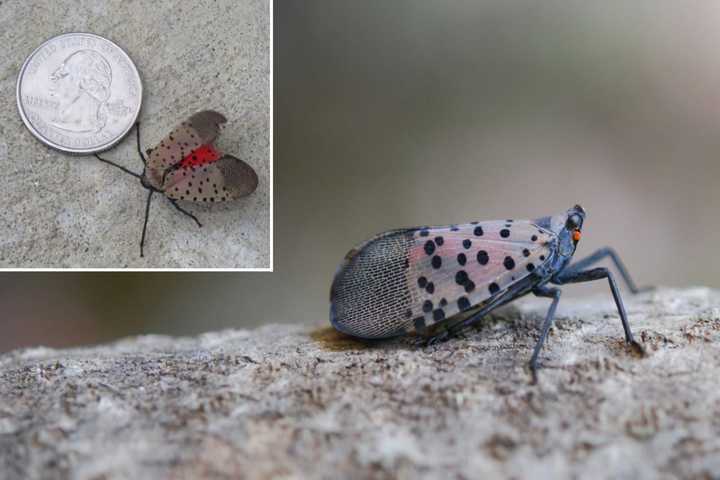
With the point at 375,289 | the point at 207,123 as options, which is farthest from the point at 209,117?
the point at 375,289

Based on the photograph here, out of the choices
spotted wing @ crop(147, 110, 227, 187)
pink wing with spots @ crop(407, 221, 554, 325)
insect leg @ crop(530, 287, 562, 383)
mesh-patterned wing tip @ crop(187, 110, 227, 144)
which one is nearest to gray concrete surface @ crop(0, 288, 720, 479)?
insect leg @ crop(530, 287, 562, 383)

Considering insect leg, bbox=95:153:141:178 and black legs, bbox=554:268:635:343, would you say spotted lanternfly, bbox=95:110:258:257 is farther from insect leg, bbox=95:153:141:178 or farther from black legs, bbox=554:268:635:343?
black legs, bbox=554:268:635:343

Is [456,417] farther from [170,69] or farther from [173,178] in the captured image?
[170,69]

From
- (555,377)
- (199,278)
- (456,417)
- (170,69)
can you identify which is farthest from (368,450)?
(199,278)

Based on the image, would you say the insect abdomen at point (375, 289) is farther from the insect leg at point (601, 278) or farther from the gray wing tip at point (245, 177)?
the insect leg at point (601, 278)

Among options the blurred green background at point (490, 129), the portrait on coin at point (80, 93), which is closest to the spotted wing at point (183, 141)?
the portrait on coin at point (80, 93)

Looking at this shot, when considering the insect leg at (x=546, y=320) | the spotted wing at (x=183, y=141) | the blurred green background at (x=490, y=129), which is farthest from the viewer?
the blurred green background at (x=490, y=129)

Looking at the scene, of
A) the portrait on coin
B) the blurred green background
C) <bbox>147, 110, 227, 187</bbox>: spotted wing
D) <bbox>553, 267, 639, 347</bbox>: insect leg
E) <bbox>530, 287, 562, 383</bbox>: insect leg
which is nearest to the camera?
<bbox>530, 287, 562, 383</bbox>: insect leg
